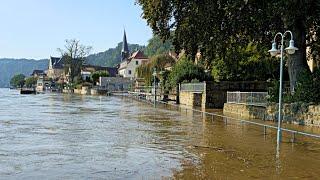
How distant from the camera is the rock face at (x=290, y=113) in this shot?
2363 centimetres

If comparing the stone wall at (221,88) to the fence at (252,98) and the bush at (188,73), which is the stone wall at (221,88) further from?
the bush at (188,73)

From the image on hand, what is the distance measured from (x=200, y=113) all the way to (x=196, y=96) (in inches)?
389

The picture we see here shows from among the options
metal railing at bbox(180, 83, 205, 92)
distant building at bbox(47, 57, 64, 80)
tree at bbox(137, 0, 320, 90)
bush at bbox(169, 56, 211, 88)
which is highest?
distant building at bbox(47, 57, 64, 80)

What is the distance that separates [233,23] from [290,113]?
5894mm

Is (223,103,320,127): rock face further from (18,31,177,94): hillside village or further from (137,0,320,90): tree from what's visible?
(18,31,177,94): hillside village

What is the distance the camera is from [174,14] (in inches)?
1158

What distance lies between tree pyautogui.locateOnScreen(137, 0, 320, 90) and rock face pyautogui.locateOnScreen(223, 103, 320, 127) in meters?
2.26

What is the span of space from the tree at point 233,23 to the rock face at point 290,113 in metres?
2.26

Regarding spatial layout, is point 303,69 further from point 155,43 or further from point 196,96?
point 155,43

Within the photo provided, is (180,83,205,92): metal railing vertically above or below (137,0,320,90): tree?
below

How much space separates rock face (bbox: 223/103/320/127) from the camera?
2363cm

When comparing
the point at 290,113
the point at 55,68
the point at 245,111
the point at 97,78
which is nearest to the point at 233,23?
the point at 290,113

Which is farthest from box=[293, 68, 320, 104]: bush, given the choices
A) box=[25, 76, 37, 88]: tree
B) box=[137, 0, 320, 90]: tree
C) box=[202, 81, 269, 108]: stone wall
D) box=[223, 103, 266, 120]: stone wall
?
box=[25, 76, 37, 88]: tree

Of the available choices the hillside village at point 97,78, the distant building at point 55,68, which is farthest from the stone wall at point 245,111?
the distant building at point 55,68
